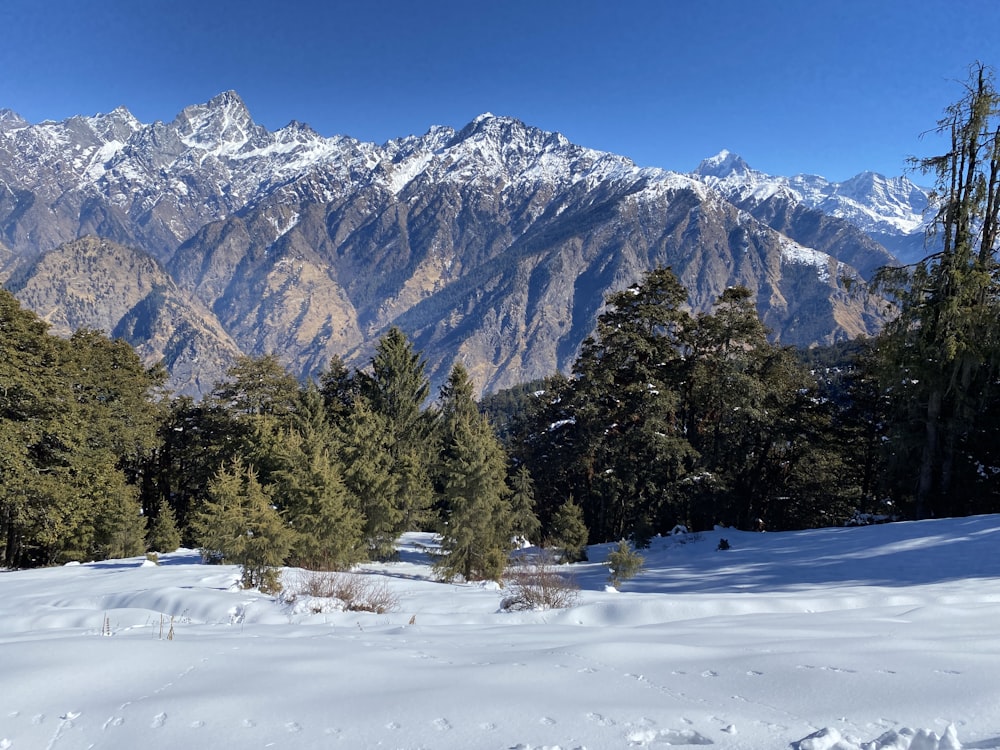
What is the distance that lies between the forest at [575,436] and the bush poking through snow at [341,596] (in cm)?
169

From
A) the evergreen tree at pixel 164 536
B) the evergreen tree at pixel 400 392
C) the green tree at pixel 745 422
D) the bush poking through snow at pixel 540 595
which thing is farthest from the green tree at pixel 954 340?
the evergreen tree at pixel 164 536

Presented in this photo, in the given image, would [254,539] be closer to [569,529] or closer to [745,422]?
[569,529]

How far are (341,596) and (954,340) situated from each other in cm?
1618

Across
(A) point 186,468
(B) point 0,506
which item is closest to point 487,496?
(B) point 0,506

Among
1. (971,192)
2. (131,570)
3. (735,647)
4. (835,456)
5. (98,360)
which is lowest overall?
(131,570)

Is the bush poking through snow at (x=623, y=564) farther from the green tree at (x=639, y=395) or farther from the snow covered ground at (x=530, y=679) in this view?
the green tree at (x=639, y=395)

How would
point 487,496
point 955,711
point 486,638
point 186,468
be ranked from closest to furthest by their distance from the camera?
point 955,711 < point 486,638 < point 487,496 < point 186,468

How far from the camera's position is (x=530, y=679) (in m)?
3.90

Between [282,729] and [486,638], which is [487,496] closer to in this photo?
[486,638]

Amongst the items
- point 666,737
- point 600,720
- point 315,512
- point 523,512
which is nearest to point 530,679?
point 600,720

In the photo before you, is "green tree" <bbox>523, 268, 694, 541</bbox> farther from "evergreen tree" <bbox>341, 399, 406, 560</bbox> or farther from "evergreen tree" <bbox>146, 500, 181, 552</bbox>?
"evergreen tree" <bbox>146, 500, 181, 552</bbox>

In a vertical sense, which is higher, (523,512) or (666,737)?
(666,737)

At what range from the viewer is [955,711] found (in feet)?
10.1

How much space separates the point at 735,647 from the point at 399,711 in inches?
114
